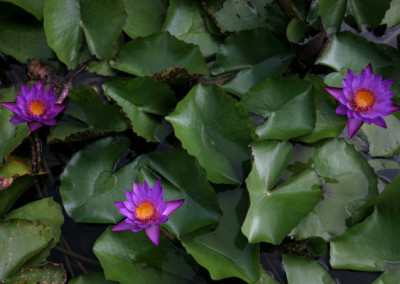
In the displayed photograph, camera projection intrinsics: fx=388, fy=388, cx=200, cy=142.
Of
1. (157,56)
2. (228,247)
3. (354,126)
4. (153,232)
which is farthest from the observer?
(157,56)

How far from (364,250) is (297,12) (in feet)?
4.58

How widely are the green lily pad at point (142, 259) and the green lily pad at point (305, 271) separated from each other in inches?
18.2

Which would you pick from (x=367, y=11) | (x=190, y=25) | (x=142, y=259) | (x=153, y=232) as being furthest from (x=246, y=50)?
(x=142, y=259)

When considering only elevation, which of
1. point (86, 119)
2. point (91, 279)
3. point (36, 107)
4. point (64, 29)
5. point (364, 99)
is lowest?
point (91, 279)

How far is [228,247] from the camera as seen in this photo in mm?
1846

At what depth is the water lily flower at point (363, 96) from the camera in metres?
1.89

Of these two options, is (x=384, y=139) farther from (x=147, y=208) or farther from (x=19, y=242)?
(x=19, y=242)

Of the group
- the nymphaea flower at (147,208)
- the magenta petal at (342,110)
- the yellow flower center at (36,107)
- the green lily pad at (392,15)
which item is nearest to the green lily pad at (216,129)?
the nymphaea flower at (147,208)

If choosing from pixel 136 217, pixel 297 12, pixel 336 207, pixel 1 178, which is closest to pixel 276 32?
pixel 297 12

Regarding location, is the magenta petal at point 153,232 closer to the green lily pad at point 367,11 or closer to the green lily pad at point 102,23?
the green lily pad at point 102,23

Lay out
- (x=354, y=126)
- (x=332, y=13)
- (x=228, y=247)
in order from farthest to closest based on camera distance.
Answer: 1. (x=332, y=13)
2. (x=354, y=126)
3. (x=228, y=247)

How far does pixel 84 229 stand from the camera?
2086mm

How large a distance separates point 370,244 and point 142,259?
1102 millimetres

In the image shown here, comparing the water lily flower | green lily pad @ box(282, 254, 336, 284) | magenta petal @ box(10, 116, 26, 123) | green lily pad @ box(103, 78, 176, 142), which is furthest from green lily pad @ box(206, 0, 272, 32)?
green lily pad @ box(282, 254, 336, 284)
